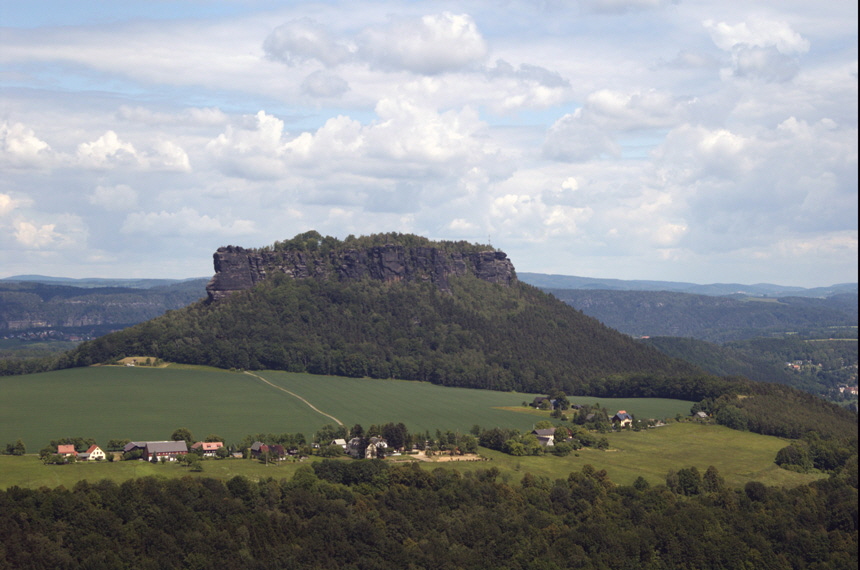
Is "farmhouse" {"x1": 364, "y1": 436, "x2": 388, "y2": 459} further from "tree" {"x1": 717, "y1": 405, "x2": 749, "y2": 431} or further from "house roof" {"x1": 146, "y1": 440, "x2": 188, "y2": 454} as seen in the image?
"tree" {"x1": 717, "y1": 405, "x2": 749, "y2": 431}

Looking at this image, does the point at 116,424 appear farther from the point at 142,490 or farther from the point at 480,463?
the point at 480,463

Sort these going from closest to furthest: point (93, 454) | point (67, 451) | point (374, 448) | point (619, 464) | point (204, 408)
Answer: point (67, 451)
point (93, 454)
point (374, 448)
point (619, 464)
point (204, 408)

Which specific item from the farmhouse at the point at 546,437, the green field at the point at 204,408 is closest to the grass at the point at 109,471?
the green field at the point at 204,408

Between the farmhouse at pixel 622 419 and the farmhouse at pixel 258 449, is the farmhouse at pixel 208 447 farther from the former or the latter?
the farmhouse at pixel 622 419

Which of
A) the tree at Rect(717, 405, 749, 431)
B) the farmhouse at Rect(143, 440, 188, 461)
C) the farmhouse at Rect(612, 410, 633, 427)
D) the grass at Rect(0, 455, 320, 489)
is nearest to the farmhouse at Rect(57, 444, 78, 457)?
the grass at Rect(0, 455, 320, 489)

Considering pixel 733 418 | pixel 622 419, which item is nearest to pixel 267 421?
pixel 622 419

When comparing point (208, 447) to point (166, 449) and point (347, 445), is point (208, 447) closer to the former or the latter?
point (166, 449)
